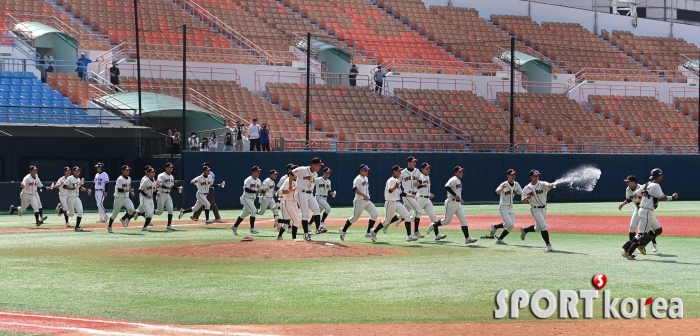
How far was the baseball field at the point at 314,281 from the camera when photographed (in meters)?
12.6

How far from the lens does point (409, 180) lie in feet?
84.6

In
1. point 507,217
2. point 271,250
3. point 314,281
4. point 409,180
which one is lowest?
point 314,281

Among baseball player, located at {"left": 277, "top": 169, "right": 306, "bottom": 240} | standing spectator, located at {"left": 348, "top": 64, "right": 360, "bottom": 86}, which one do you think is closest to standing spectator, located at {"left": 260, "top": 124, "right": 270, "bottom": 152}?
standing spectator, located at {"left": 348, "top": 64, "right": 360, "bottom": 86}

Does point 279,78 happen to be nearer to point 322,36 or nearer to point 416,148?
point 322,36

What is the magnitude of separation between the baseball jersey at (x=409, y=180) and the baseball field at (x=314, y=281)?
128 centimetres

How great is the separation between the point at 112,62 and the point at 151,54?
210 centimetres

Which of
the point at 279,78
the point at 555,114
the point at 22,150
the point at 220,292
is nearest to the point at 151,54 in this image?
the point at 279,78

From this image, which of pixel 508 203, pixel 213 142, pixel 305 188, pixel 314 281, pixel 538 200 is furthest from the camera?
pixel 213 142

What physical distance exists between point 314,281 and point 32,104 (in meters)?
28.7

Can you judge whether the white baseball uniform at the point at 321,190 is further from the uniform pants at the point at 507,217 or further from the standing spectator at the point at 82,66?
the standing spectator at the point at 82,66

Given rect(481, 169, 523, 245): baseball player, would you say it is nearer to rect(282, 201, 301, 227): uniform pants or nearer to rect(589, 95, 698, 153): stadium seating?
rect(282, 201, 301, 227): uniform pants

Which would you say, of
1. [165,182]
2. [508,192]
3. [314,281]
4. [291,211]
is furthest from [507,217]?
[165,182]

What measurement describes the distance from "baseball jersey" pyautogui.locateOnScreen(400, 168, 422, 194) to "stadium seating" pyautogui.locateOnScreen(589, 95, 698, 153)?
3338cm

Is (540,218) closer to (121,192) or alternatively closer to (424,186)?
(424,186)
